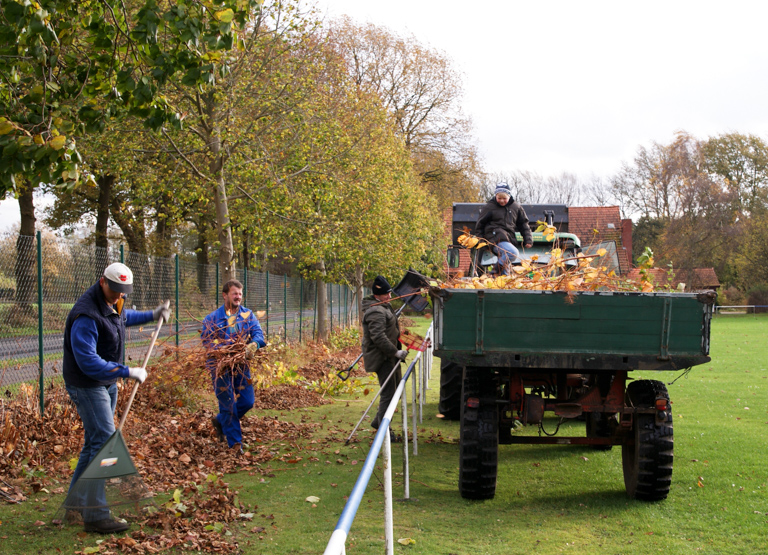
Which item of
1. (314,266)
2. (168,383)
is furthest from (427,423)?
(314,266)

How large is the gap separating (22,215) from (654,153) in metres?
51.6

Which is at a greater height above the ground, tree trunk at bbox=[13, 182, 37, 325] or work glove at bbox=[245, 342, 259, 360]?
tree trunk at bbox=[13, 182, 37, 325]

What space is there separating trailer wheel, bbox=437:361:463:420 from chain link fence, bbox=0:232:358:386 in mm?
2673

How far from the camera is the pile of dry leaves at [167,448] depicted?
5.29m

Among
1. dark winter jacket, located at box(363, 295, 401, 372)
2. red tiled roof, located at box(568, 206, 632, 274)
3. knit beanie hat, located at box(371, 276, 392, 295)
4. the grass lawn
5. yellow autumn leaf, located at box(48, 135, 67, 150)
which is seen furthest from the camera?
red tiled roof, located at box(568, 206, 632, 274)

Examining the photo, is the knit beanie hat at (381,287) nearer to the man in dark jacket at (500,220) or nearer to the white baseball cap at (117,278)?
the man in dark jacket at (500,220)

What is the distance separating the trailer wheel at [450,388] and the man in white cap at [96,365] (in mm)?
5105

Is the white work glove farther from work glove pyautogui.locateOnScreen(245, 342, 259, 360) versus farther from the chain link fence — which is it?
the chain link fence

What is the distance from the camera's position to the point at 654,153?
194 ft

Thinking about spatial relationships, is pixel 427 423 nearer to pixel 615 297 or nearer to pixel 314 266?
pixel 615 297

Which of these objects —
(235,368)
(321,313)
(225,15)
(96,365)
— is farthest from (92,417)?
(321,313)

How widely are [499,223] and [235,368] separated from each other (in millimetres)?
4011

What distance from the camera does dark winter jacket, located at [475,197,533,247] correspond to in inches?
368

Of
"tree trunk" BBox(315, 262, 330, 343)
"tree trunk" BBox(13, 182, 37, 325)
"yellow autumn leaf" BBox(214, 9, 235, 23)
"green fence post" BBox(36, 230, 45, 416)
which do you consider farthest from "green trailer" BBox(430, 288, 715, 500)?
"tree trunk" BBox(315, 262, 330, 343)
